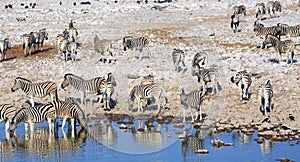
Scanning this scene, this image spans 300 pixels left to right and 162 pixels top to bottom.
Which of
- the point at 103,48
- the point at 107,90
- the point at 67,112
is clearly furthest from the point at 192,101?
the point at 103,48

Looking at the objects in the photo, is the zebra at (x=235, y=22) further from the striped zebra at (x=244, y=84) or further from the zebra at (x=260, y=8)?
the striped zebra at (x=244, y=84)

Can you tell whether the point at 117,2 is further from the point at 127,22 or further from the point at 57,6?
the point at 127,22

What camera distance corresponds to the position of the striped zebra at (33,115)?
1445 centimetres

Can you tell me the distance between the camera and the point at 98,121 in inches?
628

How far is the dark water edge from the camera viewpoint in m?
12.5

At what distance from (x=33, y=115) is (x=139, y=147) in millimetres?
2902

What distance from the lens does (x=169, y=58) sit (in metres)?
22.5

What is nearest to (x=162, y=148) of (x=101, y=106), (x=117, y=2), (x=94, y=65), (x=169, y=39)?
(x=101, y=106)

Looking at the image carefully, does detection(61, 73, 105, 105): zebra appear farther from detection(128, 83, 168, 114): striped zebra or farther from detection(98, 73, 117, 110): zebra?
detection(128, 83, 168, 114): striped zebra

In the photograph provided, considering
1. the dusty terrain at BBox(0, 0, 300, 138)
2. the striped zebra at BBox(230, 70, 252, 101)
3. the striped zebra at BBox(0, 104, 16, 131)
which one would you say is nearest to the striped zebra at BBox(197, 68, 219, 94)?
the dusty terrain at BBox(0, 0, 300, 138)

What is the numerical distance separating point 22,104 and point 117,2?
29.3m

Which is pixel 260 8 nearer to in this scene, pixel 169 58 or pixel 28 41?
pixel 169 58

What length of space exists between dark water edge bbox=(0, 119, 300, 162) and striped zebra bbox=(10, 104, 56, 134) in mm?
302

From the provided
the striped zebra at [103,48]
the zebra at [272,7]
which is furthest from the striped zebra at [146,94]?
the zebra at [272,7]
